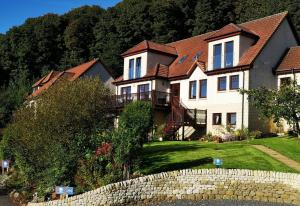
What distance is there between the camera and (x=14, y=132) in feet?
85.0

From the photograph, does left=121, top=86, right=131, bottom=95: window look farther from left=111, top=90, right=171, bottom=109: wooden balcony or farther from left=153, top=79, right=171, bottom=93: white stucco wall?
left=153, top=79, right=171, bottom=93: white stucco wall

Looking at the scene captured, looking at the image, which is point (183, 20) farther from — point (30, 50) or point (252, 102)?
point (252, 102)

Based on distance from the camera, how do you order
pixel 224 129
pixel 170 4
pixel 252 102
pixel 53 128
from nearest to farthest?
pixel 53 128 → pixel 252 102 → pixel 224 129 → pixel 170 4

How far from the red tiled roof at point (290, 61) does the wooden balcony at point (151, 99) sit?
10.2m

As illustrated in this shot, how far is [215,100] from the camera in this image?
Answer: 34.8 meters

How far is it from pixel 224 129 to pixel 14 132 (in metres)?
15.6

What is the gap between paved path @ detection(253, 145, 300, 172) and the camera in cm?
2173

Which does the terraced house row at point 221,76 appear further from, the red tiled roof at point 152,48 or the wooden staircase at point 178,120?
the red tiled roof at point 152,48

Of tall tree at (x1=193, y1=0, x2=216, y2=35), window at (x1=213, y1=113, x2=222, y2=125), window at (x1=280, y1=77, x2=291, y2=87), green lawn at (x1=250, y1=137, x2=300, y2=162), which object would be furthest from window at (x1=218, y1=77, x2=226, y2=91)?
Answer: tall tree at (x1=193, y1=0, x2=216, y2=35)

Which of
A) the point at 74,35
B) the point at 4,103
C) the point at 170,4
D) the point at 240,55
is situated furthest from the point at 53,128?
the point at 74,35

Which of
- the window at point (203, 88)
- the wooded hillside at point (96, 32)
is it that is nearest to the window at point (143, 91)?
the window at point (203, 88)

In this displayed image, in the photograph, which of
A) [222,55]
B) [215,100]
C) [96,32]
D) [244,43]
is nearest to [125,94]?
[215,100]

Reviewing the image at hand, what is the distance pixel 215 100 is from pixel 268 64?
4.89 meters

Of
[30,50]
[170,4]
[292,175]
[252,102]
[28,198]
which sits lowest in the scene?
[28,198]
